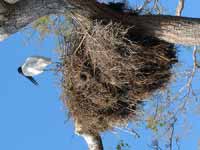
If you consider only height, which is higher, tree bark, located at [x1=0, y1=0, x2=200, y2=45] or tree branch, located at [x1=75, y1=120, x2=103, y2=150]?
tree bark, located at [x1=0, y1=0, x2=200, y2=45]

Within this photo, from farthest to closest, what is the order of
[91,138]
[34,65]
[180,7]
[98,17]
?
1. [180,7]
2. [91,138]
3. [34,65]
4. [98,17]

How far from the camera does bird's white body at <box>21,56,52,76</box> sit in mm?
5062

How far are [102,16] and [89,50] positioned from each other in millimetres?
356

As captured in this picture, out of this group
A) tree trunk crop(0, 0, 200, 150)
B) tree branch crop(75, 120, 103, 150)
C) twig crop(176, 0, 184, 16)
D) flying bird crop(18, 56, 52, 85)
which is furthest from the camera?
twig crop(176, 0, 184, 16)

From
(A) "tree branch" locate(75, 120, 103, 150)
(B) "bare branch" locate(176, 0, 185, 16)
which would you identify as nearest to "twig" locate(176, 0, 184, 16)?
(B) "bare branch" locate(176, 0, 185, 16)

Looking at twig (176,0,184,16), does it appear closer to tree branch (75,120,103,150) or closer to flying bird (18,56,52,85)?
tree branch (75,120,103,150)

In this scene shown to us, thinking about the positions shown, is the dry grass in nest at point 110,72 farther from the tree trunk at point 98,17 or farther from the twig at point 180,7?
the twig at point 180,7

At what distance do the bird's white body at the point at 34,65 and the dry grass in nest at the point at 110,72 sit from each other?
334 millimetres

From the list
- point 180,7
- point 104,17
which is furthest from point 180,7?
point 104,17

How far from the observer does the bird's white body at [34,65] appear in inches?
199

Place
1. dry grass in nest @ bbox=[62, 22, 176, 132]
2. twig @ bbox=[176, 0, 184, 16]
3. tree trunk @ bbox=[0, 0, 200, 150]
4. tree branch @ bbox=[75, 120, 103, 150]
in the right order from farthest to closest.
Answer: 1. twig @ bbox=[176, 0, 184, 16]
2. tree branch @ bbox=[75, 120, 103, 150]
3. dry grass in nest @ bbox=[62, 22, 176, 132]
4. tree trunk @ bbox=[0, 0, 200, 150]

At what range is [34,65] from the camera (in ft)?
17.1

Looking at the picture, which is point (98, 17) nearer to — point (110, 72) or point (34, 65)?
point (110, 72)

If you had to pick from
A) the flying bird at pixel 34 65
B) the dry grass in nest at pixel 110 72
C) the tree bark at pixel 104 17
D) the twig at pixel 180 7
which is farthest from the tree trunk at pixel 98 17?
the twig at pixel 180 7
